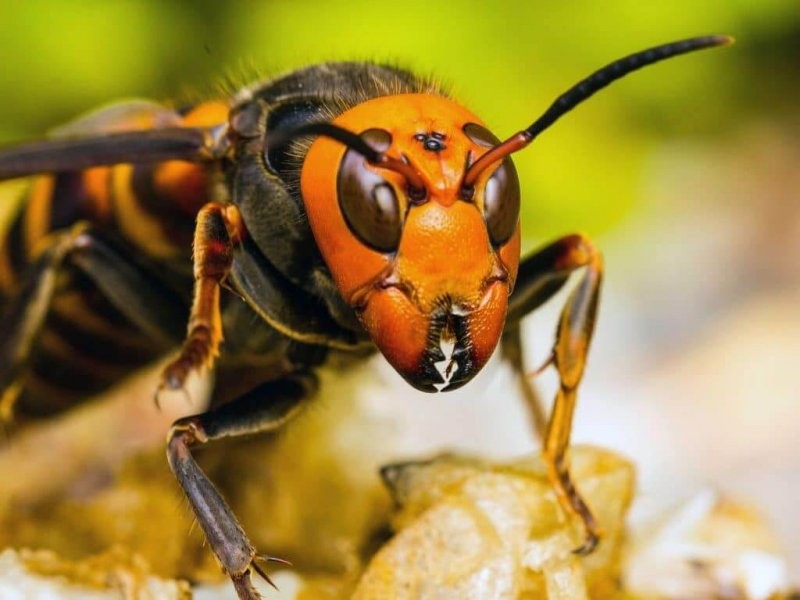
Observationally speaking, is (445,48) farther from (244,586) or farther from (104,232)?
(244,586)

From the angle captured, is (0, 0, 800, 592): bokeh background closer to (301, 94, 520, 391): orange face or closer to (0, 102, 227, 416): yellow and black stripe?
(0, 102, 227, 416): yellow and black stripe

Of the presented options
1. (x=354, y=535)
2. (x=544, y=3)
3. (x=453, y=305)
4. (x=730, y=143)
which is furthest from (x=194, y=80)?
(x=453, y=305)

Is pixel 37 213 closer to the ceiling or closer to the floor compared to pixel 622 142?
closer to the ceiling

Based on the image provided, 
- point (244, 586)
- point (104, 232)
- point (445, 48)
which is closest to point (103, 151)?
point (104, 232)

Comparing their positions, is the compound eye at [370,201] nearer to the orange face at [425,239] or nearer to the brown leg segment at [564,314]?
the orange face at [425,239]

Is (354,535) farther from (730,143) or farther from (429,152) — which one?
(730,143)

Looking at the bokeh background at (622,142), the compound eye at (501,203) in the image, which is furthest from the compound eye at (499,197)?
the bokeh background at (622,142)
